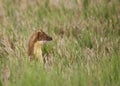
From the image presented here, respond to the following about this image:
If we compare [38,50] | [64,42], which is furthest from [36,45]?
[64,42]

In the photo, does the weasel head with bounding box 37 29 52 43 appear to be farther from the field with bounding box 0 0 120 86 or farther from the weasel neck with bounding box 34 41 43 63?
the field with bounding box 0 0 120 86

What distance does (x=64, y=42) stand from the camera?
7.34 meters

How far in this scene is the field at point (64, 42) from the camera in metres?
5.74

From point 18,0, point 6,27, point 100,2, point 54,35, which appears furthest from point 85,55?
point 18,0

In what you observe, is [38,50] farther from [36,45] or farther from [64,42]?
[64,42]

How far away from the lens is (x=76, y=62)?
21.4ft

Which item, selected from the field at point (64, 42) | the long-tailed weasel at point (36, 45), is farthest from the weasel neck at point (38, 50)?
the field at point (64, 42)

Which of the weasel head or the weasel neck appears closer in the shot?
the weasel neck

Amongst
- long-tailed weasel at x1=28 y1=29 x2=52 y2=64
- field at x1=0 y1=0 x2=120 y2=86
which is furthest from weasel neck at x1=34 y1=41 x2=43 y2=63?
field at x1=0 y1=0 x2=120 y2=86

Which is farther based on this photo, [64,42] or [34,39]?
[64,42]

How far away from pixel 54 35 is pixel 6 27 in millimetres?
879

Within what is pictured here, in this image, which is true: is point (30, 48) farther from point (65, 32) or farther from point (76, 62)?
point (65, 32)

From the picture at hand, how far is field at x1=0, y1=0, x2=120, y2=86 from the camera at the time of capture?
5742 mm

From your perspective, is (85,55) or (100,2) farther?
(100,2)
